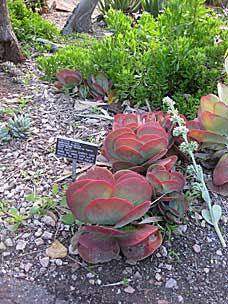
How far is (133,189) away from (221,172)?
550mm

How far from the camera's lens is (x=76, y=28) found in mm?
4734

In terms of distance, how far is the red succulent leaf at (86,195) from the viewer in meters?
1.43

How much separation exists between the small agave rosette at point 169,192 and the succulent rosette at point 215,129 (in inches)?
10.5

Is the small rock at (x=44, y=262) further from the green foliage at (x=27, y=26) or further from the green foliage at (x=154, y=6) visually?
the green foliage at (x=154, y=6)

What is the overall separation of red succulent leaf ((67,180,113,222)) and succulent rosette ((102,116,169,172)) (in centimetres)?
28

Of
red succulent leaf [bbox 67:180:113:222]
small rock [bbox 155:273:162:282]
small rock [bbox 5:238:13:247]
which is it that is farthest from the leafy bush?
small rock [bbox 155:273:162:282]

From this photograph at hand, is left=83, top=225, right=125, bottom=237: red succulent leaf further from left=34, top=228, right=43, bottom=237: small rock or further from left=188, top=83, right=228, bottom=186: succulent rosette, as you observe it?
left=188, top=83, right=228, bottom=186: succulent rosette

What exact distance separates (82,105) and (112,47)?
40 cm

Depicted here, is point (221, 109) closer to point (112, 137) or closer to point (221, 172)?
point (221, 172)

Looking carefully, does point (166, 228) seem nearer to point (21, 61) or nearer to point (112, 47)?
point (112, 47)

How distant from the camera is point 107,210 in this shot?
142cm

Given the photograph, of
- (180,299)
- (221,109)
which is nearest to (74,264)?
→ (180,299)

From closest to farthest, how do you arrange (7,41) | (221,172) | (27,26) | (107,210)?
(107,210) < (221,172) < (7,41) < (27,26)

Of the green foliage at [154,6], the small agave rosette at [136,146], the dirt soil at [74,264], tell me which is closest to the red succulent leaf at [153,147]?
the small agave rosette at [136,146]
